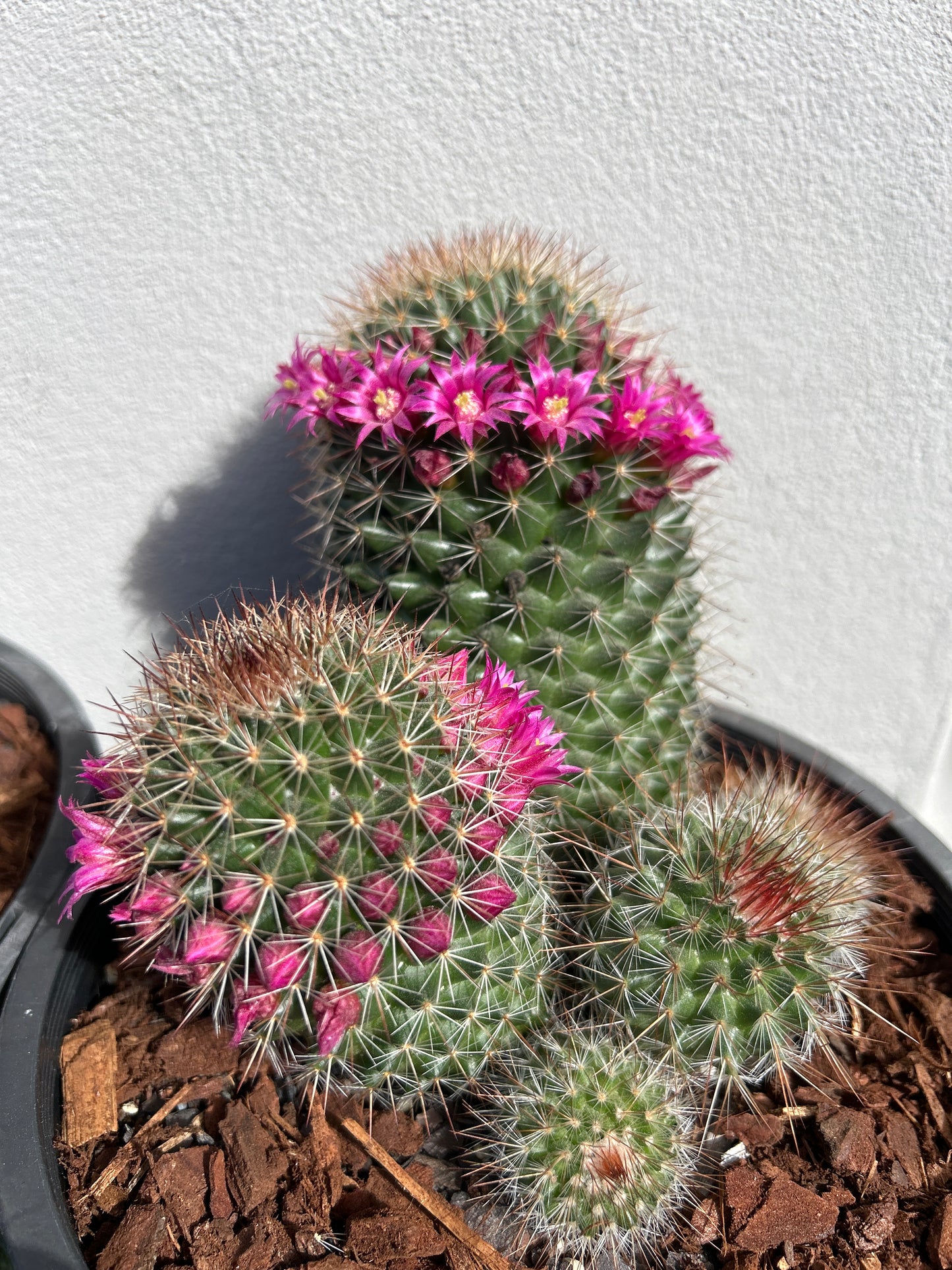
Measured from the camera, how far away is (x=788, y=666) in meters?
1.99

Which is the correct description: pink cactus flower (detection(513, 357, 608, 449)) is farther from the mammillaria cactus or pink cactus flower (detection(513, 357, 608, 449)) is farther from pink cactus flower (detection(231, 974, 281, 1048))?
pink cactus flower (detection(231, 974, 281, 1048))

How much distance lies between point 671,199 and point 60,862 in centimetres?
143

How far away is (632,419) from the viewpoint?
116 centimetres

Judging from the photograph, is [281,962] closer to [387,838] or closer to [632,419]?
[387,838]

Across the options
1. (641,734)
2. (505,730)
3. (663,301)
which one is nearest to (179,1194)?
(505,730)

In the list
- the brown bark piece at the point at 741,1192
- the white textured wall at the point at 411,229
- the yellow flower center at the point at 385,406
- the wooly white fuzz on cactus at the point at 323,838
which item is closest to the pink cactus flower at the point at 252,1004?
the wooly white fuzz on cactus at the point at 323,838

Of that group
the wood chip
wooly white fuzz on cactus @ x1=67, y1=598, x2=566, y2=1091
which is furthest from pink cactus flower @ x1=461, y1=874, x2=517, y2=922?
the wood chip

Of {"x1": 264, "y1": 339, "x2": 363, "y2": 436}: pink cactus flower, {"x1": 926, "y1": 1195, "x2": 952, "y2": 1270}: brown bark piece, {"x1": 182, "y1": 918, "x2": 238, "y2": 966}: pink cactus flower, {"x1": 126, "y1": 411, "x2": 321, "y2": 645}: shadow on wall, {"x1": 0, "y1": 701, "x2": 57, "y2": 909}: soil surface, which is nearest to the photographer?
{"x1": 182, "y1": 918, "x2": 238, "y2": 966}: pink cactus flower

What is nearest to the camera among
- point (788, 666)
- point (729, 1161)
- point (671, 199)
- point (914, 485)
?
point (729, 1161)

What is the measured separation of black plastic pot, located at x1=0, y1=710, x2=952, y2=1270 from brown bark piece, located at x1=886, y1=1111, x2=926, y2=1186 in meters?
0.31

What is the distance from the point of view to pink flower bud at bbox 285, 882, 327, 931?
0.87 m

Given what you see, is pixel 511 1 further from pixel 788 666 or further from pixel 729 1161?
pixel 729 1161

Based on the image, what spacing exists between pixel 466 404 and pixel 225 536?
0.82 metres

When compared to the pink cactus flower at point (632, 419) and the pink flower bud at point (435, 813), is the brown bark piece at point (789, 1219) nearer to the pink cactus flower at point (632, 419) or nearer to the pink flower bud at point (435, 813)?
the pink flower bud at point (435, 813)
